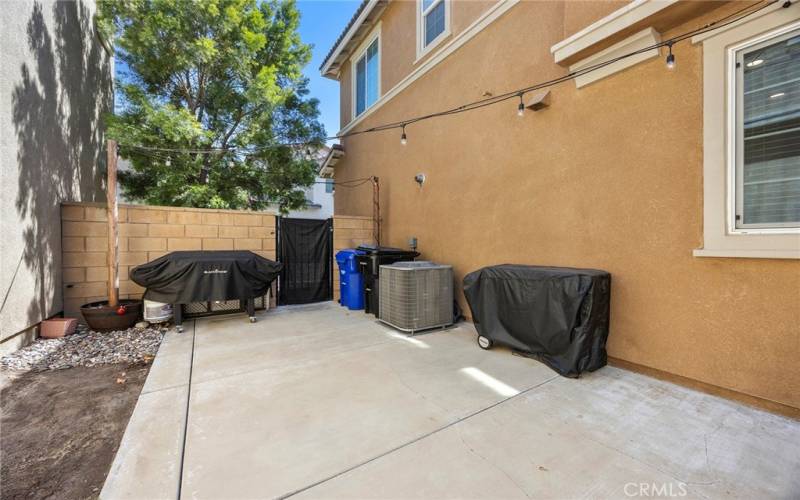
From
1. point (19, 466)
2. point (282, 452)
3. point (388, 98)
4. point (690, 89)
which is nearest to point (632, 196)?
point (690, 89)

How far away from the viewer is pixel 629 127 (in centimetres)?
327

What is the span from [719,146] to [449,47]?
14.3ft

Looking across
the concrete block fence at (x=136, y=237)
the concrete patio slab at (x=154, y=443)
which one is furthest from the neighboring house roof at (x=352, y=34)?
the concrete patio slab at (x=154, y=443)

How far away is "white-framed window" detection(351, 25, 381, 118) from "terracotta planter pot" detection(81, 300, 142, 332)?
6678mm

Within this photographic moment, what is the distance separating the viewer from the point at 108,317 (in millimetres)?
4465

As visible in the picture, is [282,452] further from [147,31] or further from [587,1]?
[147,31]

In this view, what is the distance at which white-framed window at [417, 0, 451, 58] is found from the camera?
228 inches

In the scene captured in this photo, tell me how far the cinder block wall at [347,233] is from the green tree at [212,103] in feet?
8.79

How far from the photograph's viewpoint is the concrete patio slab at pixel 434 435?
68.7 inches

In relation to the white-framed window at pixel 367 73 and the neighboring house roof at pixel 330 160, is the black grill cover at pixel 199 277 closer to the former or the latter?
the neighboring house roof at pixel 330 160

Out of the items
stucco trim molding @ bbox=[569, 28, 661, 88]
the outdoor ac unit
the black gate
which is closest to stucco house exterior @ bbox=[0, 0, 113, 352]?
the black gate

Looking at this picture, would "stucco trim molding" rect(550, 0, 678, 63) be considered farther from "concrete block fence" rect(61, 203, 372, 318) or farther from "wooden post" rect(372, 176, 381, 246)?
"concrete block fence" rect(61, 203, 372, 318)

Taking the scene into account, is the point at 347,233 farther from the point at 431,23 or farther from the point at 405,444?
the point at 405,444

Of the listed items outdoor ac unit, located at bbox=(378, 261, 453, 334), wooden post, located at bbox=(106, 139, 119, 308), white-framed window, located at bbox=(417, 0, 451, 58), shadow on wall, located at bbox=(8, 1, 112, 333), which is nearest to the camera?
shadow on wall, located at bbox=(8, 1, 112, 333)
